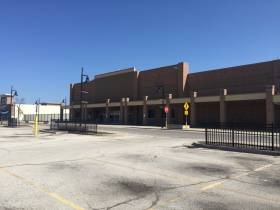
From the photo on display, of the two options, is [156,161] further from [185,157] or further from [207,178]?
[207,178]

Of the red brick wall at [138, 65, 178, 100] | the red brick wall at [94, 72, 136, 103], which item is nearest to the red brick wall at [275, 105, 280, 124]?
the red brick wall at [138, 65, 178, 100]

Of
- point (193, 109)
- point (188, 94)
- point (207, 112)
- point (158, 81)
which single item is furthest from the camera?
point (158, 81)

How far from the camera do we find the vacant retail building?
112ft

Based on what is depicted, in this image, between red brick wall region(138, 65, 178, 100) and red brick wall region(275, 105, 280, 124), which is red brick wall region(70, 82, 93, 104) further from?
red brick wall region(275, 105, 280, 124)

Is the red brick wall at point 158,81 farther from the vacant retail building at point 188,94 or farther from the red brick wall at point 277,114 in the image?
the red brick wall at point 277,114

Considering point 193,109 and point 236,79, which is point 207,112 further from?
point 236,79

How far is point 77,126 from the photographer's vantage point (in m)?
26.8

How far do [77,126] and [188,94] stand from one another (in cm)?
Answer: 2327

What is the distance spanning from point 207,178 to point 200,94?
1418 inches

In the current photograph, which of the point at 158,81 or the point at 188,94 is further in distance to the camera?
the point at 158,81

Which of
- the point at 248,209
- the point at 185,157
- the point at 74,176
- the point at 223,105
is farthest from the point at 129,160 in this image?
the point at 223,105

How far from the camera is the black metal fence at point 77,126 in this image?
25602mm

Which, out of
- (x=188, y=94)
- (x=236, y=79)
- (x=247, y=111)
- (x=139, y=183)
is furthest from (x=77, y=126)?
(x=236, y=79)

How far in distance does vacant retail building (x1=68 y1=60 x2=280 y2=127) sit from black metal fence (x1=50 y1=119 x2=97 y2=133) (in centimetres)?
300
